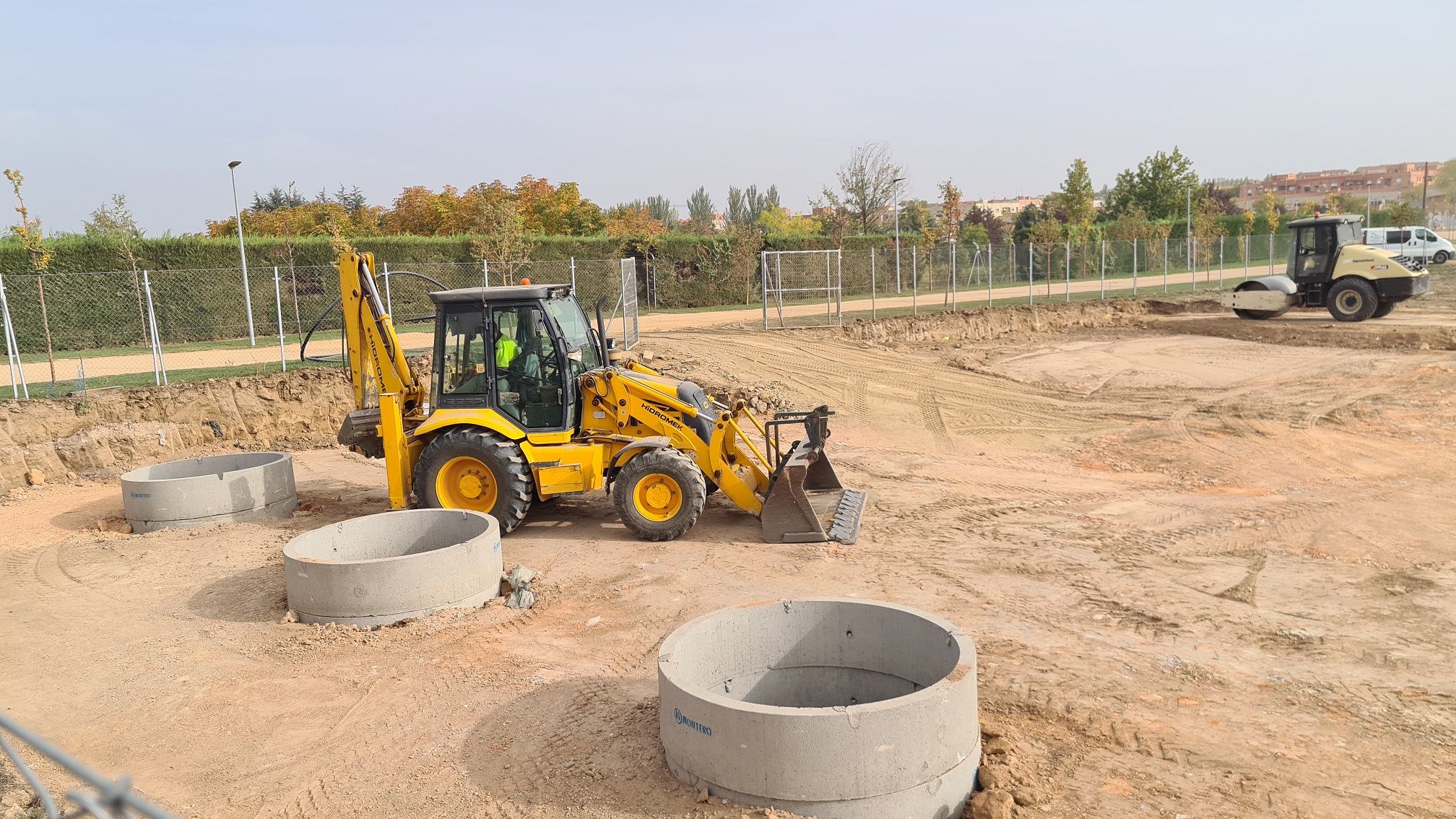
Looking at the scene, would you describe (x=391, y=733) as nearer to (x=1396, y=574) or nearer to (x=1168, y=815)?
(x=1168, y=815)

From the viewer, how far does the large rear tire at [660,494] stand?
30.8 ft

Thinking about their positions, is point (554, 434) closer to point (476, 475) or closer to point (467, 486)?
point (476, 475)

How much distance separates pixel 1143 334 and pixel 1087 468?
13091 mm

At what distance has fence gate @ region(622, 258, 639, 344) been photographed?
20.9 metres

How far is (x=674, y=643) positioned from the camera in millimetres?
5586

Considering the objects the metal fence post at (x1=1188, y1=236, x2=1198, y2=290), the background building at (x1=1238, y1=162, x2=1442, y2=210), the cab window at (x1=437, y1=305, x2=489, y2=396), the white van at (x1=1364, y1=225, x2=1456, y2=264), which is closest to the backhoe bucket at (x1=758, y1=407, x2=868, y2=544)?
the cab window at (x1=437, y1=305, x2=489, y2=396)

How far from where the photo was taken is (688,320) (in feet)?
88.0

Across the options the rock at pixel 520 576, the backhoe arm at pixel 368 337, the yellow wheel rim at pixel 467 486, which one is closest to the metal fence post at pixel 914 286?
the backhoe arm at pixel 368 337

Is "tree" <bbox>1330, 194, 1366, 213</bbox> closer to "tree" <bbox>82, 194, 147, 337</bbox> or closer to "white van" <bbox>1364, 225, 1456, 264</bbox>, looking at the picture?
"white van" <bbox>1364, 225, 1456, 264</bbox>

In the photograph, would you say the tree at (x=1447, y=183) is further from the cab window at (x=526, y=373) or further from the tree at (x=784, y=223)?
the cab window at (x=526, y=373)

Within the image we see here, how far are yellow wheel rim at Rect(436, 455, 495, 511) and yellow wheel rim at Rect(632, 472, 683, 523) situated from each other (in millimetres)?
1500

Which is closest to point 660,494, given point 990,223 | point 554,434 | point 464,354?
point 554,434

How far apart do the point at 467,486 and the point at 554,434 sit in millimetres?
1016

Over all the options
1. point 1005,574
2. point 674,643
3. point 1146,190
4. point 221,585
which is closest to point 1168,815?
point 674,643
